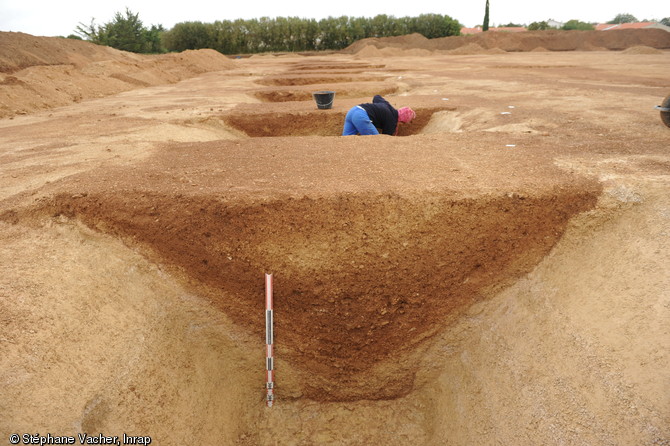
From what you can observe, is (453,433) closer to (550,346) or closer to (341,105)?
(550,346)

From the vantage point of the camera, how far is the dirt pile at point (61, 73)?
856cm

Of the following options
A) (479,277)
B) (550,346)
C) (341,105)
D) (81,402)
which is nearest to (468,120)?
(341,105)

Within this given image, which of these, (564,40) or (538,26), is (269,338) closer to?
(564,40)

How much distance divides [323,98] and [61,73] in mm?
Result: 7898

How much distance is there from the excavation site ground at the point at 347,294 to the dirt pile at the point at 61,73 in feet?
18.6

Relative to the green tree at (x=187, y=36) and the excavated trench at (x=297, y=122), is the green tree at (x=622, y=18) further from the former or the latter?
the excavated trench at (x=297, y=122)

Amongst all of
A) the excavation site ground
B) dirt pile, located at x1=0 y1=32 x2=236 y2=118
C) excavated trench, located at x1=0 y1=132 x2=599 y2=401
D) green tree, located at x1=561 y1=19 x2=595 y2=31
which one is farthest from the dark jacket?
green tree, located at x1=561 y1=19 x2=595 y2=31

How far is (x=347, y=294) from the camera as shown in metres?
3.40

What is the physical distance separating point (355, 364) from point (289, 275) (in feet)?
3.52

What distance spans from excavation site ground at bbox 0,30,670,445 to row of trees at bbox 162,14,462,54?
33.3 m

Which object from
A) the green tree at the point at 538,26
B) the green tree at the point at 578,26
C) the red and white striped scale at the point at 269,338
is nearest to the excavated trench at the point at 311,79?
the red and white striped scale at the point at 269,338

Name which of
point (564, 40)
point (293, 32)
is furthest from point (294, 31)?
point (564, 40)

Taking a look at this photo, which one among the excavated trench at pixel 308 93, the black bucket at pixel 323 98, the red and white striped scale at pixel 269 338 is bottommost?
the red and white striped scale at pixel 269 338

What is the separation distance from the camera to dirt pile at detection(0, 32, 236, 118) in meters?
8.56
